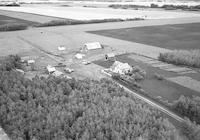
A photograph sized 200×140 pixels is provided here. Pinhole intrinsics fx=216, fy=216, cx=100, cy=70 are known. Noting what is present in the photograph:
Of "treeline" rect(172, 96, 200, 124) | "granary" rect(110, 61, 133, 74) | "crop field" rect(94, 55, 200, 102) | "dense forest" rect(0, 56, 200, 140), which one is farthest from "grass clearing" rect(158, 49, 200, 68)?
"dense forest" rect(0, 56, 200, 140)

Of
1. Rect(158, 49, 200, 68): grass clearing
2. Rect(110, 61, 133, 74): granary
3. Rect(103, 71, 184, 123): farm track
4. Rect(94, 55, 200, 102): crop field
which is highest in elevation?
Rect(158, 49, 200, 68): grass clearing

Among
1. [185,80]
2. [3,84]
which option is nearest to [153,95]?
[185,80]

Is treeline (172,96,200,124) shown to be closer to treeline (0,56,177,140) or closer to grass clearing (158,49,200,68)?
treeline (0,56,177,140)

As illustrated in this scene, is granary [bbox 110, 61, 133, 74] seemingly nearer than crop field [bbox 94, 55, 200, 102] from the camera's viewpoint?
No

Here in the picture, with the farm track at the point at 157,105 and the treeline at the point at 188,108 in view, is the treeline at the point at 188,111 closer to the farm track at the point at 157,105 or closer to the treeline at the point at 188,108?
the treeline at the point at 188,108

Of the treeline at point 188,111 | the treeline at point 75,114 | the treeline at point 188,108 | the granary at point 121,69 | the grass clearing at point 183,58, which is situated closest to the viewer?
the treeline at point 75,114

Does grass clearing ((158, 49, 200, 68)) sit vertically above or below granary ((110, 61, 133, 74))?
above

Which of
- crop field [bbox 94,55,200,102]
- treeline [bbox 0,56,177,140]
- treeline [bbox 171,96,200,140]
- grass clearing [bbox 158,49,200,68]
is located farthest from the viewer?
grass clearing [bbox 158,49,200,68]

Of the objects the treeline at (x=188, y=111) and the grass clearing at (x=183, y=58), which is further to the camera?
the grass clearing at (x=183, y=58)

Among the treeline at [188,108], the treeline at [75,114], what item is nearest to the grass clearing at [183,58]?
the treeline at [188,108]
